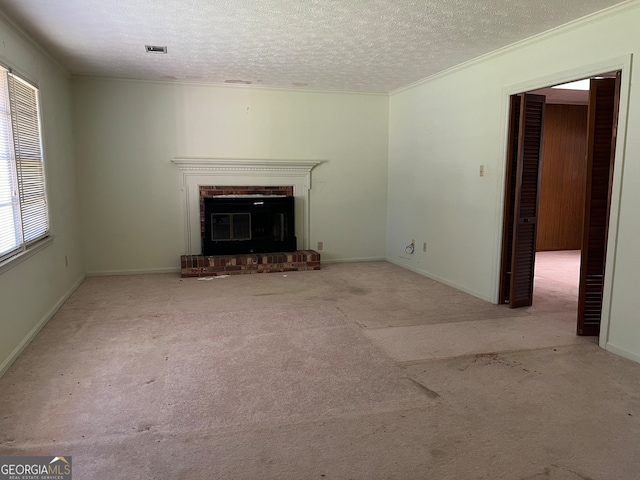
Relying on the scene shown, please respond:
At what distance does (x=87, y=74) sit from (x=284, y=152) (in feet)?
8.14

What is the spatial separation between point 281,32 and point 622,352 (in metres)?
3.46

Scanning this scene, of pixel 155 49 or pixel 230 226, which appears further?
pixel 230 226

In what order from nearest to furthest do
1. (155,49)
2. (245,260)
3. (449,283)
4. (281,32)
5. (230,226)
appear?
1. (281,32)
2. (155,49)
3. (449,283)
4. (245,260)
5. (230,226)

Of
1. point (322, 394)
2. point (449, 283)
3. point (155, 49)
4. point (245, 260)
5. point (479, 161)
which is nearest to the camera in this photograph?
point (322, 394)

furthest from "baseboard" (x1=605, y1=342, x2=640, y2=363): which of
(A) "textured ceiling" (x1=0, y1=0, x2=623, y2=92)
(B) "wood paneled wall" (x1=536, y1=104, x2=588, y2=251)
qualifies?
(B) "wood paneled wall" (x1=536, y1=104, x2=588, y2=251)

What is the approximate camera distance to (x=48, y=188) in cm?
409

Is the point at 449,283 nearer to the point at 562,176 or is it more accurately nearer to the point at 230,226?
the point at 230,226

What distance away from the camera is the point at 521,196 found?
414cm

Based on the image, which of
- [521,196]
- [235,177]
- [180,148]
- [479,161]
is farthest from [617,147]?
[180,148]

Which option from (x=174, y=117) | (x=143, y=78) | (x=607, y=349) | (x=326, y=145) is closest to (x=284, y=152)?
(x=326, y=145)

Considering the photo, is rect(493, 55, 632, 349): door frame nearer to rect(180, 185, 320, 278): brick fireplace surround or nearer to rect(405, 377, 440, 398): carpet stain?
rect(405, 377, 440, 398): carpet stain

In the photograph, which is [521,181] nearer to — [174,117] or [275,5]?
[275,5]

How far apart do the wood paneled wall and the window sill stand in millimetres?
6998

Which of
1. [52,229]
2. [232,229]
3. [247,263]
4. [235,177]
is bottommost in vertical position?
[247,263]
